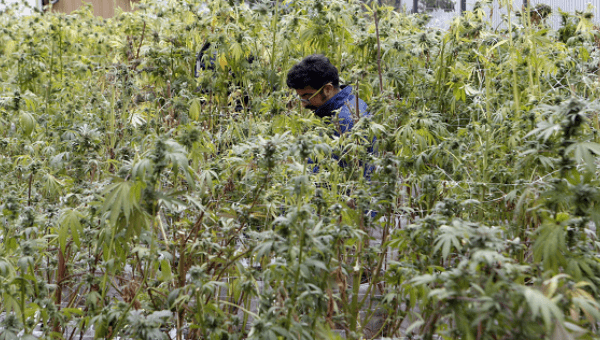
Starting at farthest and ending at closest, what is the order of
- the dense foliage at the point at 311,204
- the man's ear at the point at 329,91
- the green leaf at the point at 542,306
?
the man's ear at the point at 329,91, the dense foliage at the point at 311,204, the green leaf at the point at 542,306

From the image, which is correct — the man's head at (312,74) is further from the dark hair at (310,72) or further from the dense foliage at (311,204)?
the dense foliage at (311,204)

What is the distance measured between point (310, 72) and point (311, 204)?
1.40 meters

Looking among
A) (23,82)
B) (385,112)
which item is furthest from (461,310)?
(23,82)

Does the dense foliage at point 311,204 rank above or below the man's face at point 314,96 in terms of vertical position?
below

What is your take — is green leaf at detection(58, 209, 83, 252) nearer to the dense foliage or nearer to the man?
the dense foliage

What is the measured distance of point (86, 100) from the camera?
3.79 meters

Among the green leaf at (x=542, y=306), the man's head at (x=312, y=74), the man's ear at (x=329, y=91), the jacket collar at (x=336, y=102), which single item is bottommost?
the green leaf at (x=542, y=306)

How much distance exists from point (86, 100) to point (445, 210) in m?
3.07

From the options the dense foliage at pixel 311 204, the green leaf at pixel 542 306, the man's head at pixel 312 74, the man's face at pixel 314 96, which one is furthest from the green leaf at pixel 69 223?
the man's face at pixel 314 96

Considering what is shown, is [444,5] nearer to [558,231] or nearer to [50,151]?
[50,151]

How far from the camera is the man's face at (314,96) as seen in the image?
10.2 feet

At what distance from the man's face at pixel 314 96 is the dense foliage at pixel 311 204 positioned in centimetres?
14

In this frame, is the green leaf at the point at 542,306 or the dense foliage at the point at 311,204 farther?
the dense foliage at the point at 311,204

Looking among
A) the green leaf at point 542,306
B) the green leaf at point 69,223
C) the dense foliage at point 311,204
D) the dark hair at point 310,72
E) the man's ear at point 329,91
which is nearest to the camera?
the green leaf at point 542,306
